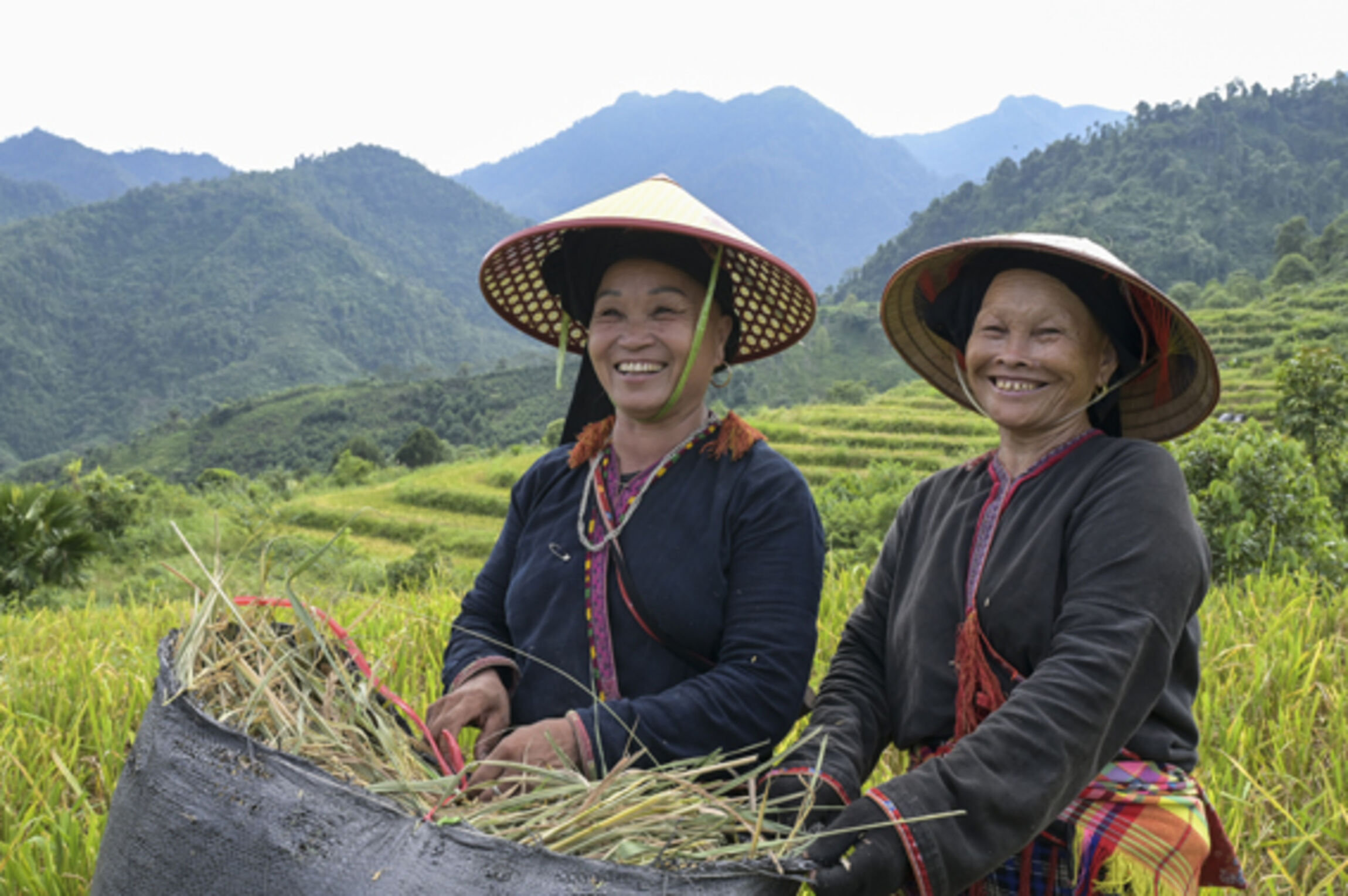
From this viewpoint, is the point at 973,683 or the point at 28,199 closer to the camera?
the point at 973,683

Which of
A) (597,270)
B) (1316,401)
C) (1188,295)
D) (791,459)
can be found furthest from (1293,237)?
(597,270)

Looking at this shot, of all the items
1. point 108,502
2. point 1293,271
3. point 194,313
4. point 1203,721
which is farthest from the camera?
point 194,313

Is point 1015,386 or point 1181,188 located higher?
point 1181,188

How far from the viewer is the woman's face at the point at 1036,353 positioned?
1512mm

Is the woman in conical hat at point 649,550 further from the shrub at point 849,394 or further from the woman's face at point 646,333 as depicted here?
the shrub at point 849,394

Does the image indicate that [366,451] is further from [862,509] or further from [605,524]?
[605,524]

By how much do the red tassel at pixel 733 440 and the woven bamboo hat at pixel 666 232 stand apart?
28cm

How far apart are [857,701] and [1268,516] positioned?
4.37m

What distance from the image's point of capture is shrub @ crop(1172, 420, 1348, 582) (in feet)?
16.2

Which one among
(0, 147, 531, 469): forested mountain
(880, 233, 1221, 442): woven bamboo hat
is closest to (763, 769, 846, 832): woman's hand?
(880, 233, 1221, 442): woven bamboo hat

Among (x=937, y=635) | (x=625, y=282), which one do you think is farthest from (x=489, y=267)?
(x=937, y=635)

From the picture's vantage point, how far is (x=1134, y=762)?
1.40m

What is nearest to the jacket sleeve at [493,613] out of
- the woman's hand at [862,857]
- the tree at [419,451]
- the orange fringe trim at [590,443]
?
the orange fringe trim at [590,443]

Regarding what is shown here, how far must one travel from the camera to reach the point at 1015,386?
1536 millimetres
